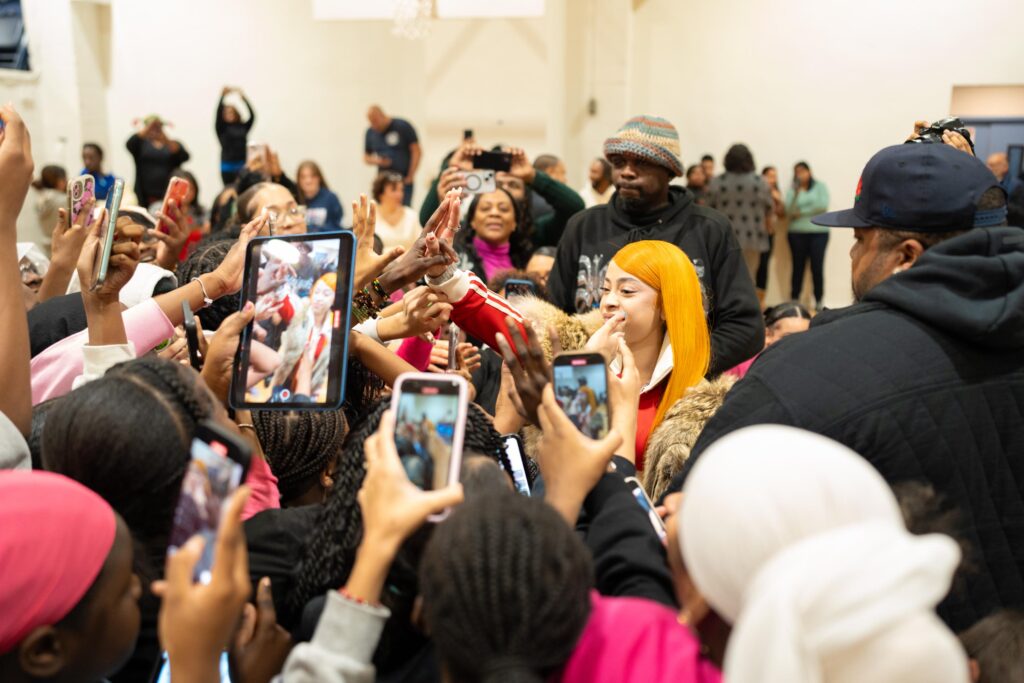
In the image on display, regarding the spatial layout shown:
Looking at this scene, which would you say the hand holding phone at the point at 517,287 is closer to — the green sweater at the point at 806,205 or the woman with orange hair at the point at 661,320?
the woman with orange hair at the point at 661,320

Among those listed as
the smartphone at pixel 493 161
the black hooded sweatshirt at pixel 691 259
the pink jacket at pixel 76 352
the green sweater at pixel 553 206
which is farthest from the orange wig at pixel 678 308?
the green sweater at pixel 553 206

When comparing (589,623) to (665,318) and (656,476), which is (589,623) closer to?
(656,476)

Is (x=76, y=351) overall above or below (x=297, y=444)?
above

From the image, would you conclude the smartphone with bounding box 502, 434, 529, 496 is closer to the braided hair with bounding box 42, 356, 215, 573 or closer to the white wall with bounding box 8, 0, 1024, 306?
the braided hair with bounding box 42, 356, 215, 573

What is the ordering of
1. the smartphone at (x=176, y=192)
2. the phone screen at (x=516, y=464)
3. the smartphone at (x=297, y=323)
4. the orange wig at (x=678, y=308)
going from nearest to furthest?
the smartphone at (x=297, y=323)
the phone screen at (x=516, y=464)
the orange wig at (x=678, y=308)
the smartphone at (x=176, y=192)

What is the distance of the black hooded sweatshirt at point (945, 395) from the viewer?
154cm

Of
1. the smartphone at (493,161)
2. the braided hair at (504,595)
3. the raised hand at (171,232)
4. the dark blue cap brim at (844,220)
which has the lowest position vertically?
the braided hair at (504,595)

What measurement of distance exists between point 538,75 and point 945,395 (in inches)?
331

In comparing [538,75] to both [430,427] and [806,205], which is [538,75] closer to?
[806,205]

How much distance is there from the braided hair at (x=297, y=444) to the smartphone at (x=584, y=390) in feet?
1.80

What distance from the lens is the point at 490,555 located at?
100cm

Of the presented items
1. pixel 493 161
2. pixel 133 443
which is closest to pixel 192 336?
pixel 133 443

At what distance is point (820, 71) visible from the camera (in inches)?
364

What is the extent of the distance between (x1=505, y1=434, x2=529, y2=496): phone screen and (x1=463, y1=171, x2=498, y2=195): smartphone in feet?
6.69
